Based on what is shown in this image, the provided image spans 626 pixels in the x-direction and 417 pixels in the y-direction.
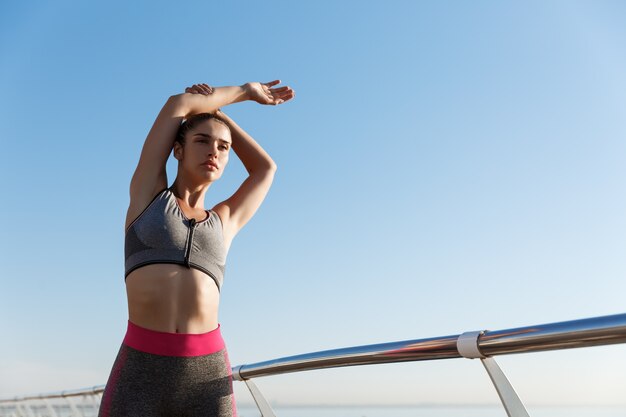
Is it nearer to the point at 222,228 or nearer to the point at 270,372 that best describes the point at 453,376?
the point at 222,228

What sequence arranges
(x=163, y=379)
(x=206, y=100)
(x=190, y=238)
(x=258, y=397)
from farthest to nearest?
(x=258, y=397), (x=206, y=100), (x=190, y=238), (x=163, y=379)

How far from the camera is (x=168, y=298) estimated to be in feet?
5.86

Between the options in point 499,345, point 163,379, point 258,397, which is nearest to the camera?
point 499,345

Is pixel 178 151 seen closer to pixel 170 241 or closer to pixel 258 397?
pixel 170 241

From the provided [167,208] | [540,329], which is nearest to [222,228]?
[167,208]

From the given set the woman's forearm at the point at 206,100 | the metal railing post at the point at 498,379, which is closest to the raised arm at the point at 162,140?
the woman's forearm at the point at 206,100

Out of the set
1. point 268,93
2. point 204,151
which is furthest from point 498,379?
point 268,93

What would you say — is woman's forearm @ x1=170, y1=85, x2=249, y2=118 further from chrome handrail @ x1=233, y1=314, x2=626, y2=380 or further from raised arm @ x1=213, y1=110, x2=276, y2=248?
chrome handrail @ x1=233, y1=314, x2=626, y2=380

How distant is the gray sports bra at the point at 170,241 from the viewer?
1.83m

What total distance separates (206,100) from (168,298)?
709 mm

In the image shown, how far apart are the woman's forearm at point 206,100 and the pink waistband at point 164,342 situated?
2.21ft

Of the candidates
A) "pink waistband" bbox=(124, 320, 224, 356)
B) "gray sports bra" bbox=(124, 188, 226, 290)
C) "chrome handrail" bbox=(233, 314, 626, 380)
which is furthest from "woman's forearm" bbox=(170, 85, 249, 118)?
"chrome handrail" bbox=(233, 314, 626, 380)

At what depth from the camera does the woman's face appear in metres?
2.05

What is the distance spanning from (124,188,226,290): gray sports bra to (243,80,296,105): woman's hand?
64cm
